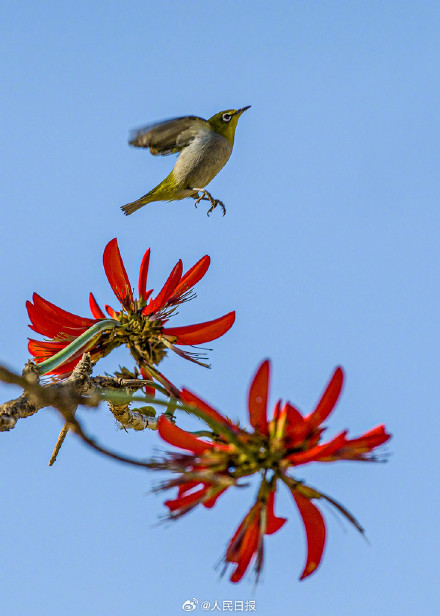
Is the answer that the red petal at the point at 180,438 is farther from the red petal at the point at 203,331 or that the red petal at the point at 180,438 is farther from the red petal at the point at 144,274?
the red petal at the point at 144,274

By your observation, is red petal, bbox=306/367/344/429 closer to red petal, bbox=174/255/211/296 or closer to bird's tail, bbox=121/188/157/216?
red petal, bbox=174/255/211/296

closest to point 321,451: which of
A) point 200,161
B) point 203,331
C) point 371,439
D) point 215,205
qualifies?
point 371,439

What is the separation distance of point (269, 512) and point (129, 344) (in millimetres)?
956

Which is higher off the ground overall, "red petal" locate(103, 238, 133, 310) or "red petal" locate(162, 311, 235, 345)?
"red petal" locate(103, 238, 133, 310)

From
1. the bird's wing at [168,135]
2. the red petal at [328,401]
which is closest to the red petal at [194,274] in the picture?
the red petal at [328,401]

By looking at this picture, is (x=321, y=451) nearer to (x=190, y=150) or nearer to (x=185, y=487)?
(x=185, y=487)

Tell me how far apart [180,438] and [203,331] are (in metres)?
0.77

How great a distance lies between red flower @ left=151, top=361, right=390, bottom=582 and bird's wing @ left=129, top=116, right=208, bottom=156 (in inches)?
142

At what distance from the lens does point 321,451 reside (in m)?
1.70

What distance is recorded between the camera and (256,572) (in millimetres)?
1806

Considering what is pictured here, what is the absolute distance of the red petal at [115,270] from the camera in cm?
295

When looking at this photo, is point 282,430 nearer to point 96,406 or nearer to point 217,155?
point 96,406

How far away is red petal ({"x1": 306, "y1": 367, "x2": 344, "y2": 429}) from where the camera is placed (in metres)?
1.80

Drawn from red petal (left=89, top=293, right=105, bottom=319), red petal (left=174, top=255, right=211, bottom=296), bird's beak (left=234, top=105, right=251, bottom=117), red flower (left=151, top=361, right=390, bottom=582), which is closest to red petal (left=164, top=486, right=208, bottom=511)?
red flower (left=151, top=361, right=390, bottom=582)
